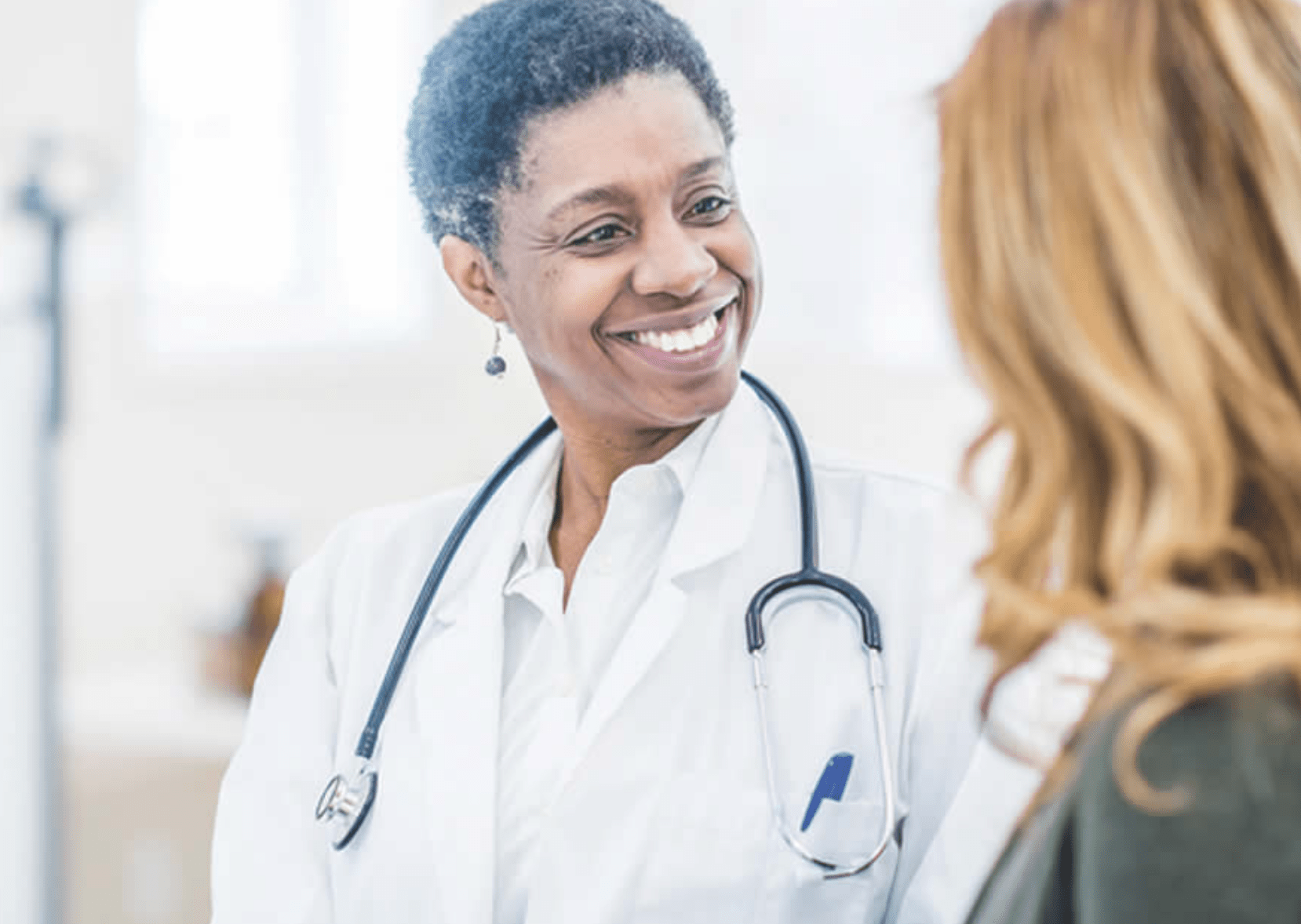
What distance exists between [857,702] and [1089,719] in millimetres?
345

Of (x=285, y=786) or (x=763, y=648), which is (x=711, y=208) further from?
(x=285, y=786)

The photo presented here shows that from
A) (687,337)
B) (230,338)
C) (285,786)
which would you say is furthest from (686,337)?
(230,338)

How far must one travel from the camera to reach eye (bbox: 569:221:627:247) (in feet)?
3.24

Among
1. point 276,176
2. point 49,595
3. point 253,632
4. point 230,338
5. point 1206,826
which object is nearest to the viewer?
point 1206,826

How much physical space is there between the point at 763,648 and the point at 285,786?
16.1 inches

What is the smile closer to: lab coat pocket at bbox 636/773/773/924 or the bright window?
lab coat pocket at bbox 636/773/773/924

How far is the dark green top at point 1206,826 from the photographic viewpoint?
0.48 metres

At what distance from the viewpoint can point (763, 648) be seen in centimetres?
91

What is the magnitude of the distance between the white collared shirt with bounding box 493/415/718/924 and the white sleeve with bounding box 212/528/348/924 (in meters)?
0.18

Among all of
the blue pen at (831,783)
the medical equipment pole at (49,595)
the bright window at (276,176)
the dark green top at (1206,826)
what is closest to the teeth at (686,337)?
the blue pen at (831,783)

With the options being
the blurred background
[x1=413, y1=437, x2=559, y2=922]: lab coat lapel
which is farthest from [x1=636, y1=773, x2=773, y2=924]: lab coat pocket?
the blurred background

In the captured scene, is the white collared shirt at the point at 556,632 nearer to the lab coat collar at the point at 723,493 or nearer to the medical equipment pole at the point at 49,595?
the lab coat collar at the point at 723,493

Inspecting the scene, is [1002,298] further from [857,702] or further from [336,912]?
[336,912]

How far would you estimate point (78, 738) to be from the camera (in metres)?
1.75
